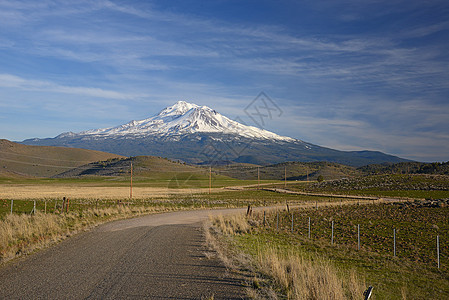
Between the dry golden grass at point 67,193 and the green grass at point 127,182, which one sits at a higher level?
the dry golden grass at point 67,193

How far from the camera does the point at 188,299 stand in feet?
25.4

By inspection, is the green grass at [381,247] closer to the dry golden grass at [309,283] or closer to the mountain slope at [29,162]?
the dry golden grass at [309,283]

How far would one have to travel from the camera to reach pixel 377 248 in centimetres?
1795

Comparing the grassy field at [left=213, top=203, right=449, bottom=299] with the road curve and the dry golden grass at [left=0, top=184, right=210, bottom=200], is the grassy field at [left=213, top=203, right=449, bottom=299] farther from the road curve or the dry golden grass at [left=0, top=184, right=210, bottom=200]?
the dry golden grass at [left=0, top=184, right=210, bottom=200]

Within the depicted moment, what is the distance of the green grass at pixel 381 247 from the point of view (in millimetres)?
11336

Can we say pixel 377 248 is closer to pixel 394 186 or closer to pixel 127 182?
pixel 394 186

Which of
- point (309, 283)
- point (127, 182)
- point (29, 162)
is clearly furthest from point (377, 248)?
point (29, 162)

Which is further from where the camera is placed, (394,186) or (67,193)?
(394,186)

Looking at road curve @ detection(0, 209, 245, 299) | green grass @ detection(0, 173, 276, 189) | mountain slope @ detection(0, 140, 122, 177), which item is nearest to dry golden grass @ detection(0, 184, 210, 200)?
green grass @ detection(0, 173, 276, 189)

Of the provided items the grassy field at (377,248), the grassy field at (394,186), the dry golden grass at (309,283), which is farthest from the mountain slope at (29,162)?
the dry golden grass at (309,283)

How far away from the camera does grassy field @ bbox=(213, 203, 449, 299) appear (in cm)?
1132

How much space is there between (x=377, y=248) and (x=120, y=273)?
1332cm

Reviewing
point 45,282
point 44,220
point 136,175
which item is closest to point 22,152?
point 136,175

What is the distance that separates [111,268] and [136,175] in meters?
140
